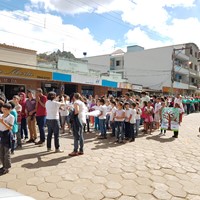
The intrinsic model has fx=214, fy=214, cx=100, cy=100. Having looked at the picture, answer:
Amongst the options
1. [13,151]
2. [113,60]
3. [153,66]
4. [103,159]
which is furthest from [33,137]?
[113,60]

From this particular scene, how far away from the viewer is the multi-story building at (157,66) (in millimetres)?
38312

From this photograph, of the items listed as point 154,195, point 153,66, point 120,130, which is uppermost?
point 153,66

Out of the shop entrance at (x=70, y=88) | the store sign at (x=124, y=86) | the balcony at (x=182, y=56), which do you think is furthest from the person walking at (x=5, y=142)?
the balcony at (x=182, y=56)

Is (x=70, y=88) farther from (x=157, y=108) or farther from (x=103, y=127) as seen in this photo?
(x=103, y=127)

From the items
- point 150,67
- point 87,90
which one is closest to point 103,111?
point 87,90

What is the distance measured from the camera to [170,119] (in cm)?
935

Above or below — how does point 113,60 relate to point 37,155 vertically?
above

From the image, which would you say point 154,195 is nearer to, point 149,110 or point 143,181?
point 143,181

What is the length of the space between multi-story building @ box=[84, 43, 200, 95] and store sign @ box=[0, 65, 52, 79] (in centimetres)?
2516

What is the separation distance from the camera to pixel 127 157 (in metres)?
6.19

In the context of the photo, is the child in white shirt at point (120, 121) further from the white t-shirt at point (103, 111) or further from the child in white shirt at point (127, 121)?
the white t-shirt at point (103, 111)

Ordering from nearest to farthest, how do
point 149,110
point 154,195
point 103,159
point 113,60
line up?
point 154,195
point 103,159
point 149,110
point 113,60

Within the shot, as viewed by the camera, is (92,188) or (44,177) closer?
(92,188)

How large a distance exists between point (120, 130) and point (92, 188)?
13.1ft
